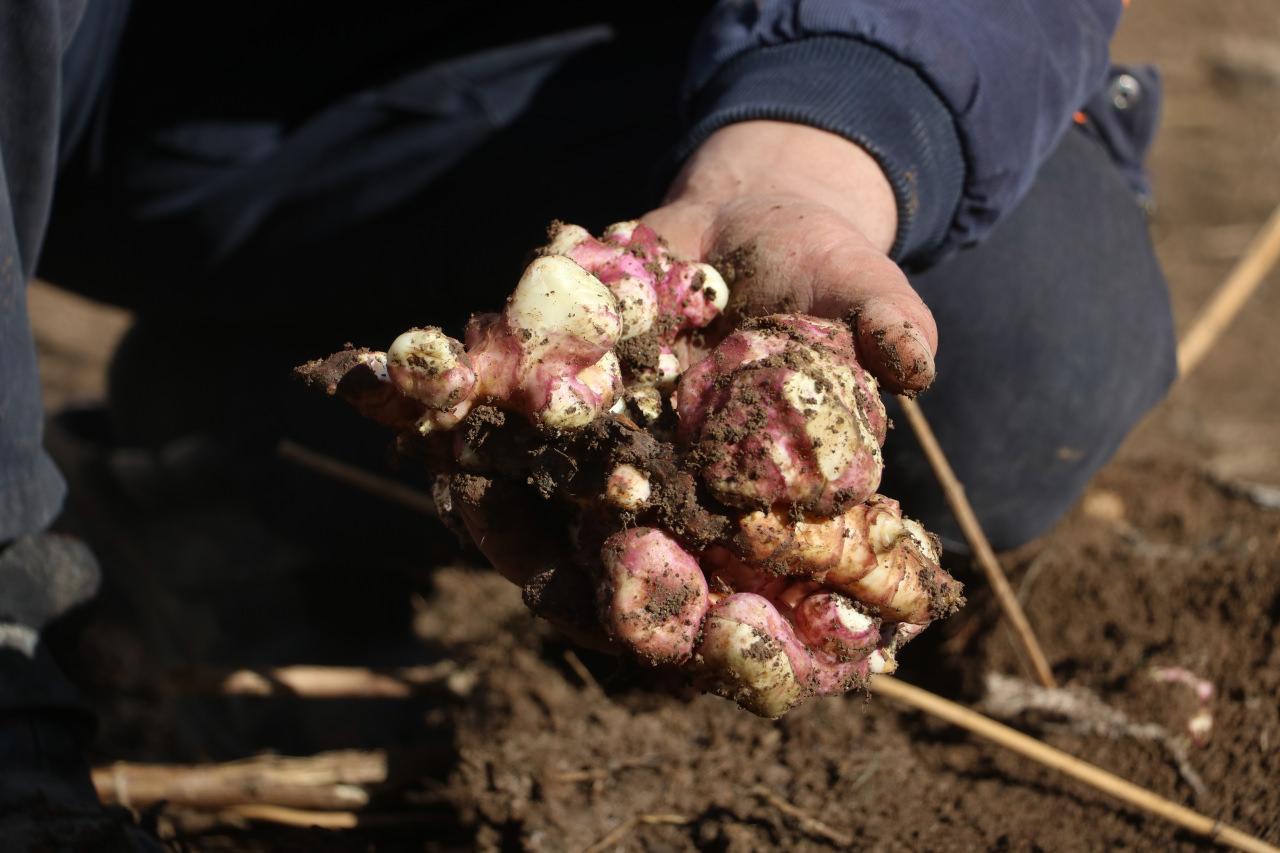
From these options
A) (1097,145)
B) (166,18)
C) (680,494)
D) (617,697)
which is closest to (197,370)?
(166,18)

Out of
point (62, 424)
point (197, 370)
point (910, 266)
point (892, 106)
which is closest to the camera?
point (892, 106)

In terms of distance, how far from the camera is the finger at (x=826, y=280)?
→ 870mm

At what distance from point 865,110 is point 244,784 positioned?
104cm

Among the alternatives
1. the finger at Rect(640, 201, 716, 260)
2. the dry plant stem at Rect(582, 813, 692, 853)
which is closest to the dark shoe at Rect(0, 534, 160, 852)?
the dry plant stem at Rect(582, 813, 692, 853)

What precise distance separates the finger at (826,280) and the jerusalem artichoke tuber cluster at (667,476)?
3 centimetres

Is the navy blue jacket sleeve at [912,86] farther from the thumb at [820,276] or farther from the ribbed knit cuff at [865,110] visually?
the thumb at [820,276]

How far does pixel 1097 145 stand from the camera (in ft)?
5.78

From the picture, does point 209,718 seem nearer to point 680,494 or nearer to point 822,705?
point 822,705

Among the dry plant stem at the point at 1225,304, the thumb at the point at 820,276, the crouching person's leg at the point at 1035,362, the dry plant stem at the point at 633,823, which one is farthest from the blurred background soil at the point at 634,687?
the thumb at the point at 820,276

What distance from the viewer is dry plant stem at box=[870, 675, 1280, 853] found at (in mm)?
1125

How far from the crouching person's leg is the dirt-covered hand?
40 centimetres

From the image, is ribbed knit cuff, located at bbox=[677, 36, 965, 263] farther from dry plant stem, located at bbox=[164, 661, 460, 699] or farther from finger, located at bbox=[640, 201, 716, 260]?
dry plant stem, located at bbox=[164, 661, 460, 699]

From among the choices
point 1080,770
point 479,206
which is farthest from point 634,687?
point 479,206

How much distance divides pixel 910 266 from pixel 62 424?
191cm
